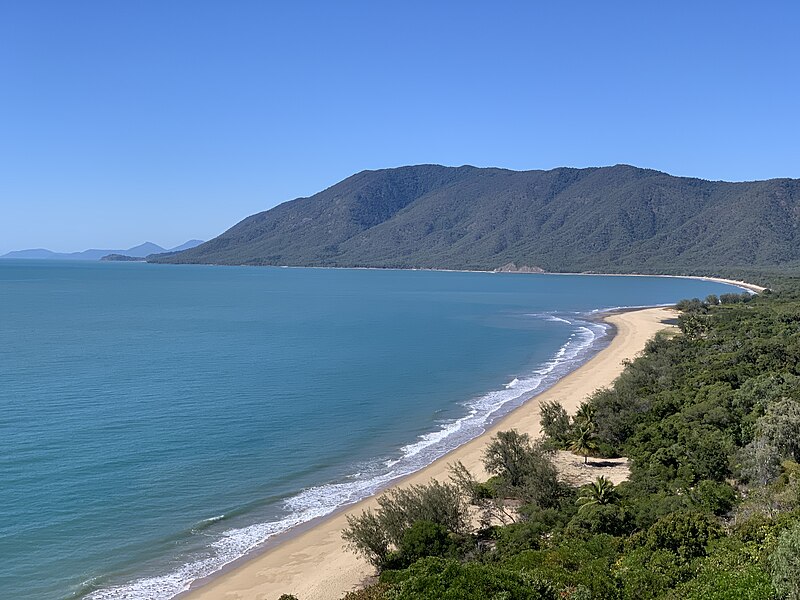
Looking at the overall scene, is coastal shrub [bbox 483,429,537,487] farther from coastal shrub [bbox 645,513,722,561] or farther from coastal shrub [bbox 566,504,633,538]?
coastal shrub [bbox 645,513,722,561]

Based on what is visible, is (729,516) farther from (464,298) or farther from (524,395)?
(464,298)

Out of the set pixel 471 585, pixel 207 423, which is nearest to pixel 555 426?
pixel 207 423

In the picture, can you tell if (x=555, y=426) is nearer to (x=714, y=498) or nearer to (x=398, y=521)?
(x=714, y=498)

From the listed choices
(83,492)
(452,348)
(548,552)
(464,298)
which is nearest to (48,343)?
(452,348)

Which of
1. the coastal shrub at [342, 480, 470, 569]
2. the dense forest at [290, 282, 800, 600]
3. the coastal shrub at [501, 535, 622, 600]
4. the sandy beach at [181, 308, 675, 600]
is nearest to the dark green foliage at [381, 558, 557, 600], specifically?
the dense forest at [290, 282, 800, 600]

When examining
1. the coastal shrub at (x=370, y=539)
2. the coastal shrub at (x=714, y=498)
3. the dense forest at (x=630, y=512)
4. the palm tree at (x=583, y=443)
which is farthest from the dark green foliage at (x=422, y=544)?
the palm tree at (x=583, y=443)

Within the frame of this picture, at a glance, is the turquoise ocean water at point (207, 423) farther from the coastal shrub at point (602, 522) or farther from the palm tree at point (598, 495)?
the coastal shrub at point (602, 522)
